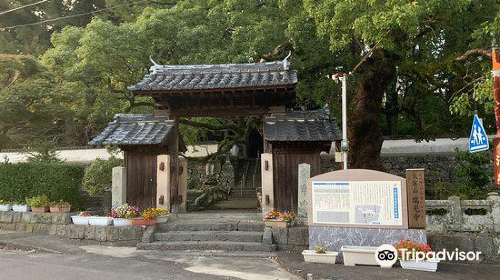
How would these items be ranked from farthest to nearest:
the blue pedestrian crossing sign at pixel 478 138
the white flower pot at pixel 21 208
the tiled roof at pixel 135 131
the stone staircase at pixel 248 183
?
the stone staircase at pixel 248 183 → the white flower pot at pixel 21 208 → the tiled roof at pixel 135 131 → the blue pedestrian crossing sign at pixel 478 138

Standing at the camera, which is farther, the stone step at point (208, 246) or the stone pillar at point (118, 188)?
the stone pillar at point (118, 188)

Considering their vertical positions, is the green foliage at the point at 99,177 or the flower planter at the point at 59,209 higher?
the green foliage at the point at 99,177

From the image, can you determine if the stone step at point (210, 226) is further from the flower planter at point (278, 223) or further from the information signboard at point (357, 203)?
the information signboard at point (357, 203)

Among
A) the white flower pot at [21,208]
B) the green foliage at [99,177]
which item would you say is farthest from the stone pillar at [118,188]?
the green foliage at [99,177]

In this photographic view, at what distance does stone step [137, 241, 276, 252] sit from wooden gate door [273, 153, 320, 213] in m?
2.21

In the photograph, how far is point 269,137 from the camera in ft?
38.5

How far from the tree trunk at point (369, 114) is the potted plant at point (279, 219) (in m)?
4.86

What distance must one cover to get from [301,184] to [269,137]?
191 cm

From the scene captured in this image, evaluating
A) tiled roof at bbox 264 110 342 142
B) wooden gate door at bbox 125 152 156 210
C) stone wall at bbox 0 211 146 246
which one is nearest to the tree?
tiled roof at bbox 264 110 342 142

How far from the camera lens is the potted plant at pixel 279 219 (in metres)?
10.6

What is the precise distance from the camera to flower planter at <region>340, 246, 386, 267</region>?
8602 millimetres

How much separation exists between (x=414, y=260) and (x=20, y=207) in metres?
13.5

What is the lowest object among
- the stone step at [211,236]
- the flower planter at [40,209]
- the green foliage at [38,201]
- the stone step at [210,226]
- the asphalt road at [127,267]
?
the asphalt road at [127,267]

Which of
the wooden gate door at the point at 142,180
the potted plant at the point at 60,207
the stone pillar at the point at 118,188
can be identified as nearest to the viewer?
the stone pillar at the point at 118,188
